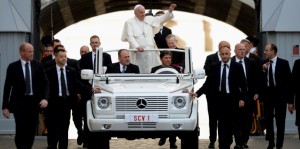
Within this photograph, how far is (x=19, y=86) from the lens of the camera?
58.2 feet

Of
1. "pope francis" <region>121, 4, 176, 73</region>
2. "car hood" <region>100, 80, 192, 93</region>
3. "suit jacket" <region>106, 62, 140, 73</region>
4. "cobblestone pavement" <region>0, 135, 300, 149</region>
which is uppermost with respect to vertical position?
"pope francis" <region>121, 4, 176, 73</region>

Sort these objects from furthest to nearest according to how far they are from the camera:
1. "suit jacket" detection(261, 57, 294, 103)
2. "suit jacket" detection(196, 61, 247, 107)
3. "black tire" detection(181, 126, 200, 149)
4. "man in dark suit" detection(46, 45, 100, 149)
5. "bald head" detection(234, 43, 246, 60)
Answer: "bald head" detection(234, 43, 246, 60) < "suit jacket" detection(261, 57, 294, 103) < "suit jacket" detection(196, 61, 247, 107) < "man in dark suit" detection(46, 45, 100, 149) < "black tire" detection(181, 126, 200, 149)

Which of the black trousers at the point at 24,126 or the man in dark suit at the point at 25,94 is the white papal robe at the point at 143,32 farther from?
the black trousers at the point at 24,126

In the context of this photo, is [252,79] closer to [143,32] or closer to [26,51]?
[143,32]

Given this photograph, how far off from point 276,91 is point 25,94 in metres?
4.64

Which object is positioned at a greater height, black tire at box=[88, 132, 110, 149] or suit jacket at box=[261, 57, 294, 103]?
suit jacket at box=[261, 57, 294, 103]

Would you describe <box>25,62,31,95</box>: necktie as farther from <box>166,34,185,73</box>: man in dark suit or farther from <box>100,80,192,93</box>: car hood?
<box>166,34,185,73</box>: man in dark suit

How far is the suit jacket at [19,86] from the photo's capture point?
57.9 feet

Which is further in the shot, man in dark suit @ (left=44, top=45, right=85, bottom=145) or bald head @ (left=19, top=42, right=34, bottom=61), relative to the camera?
man in dark suit @ (left=44, top=45, right=85, bottom=145)

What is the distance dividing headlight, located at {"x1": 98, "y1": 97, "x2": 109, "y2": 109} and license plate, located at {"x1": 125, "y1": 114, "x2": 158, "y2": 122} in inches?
16.5

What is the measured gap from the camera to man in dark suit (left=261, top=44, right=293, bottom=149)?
62.8 feet

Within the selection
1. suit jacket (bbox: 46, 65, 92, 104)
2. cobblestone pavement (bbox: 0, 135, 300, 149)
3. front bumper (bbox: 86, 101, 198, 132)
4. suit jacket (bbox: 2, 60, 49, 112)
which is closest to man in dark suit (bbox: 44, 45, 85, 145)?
cobblestone pavement (bbox: 0, 135, 300, 149)

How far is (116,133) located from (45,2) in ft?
46.0

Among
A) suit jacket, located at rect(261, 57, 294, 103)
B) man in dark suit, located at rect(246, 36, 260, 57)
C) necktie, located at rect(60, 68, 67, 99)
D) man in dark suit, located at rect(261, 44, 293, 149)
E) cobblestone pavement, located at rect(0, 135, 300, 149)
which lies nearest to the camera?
necktie, located at rect(60, 68, 67, 99)
